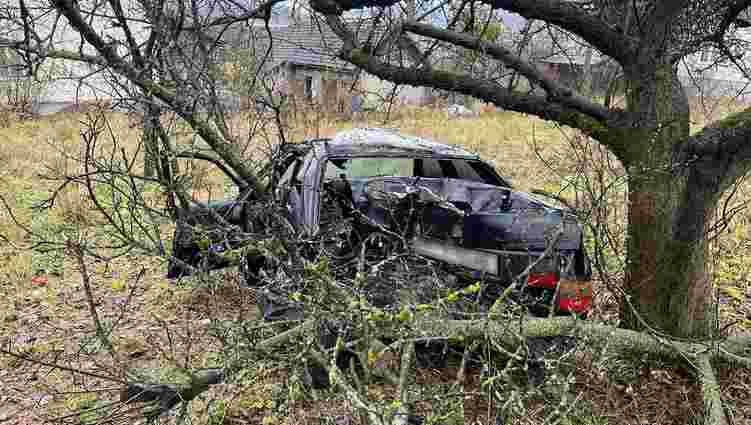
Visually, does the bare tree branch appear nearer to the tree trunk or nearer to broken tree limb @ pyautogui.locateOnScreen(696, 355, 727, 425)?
the tree trunk

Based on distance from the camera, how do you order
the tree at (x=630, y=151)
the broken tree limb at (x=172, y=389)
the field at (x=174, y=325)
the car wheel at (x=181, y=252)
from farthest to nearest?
the car wheel at (x=181, y=252) → the field at (x=174, y=325) → the tree at (x=630, y=151) → the broken tree limb at (x=172, y=389)

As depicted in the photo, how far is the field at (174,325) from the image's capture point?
11.0ft

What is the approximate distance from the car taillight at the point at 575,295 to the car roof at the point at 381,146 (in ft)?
6.63

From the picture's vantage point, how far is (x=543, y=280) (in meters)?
3.56

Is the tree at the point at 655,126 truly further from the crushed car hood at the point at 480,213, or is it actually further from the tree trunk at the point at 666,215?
the crushed car hood at the point at 480,213

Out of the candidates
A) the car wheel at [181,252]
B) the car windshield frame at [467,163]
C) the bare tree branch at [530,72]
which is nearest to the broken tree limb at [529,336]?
the bare tree branch at [530,72]

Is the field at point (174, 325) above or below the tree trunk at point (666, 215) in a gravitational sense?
below

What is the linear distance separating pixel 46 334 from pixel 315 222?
314cm

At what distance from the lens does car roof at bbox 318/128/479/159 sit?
4984mm

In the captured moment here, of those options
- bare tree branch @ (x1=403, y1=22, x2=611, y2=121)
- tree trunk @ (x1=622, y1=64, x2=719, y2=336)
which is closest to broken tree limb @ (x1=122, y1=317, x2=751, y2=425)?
tree trunk @ (x1=622, y1=64, x2=719, y2=336)

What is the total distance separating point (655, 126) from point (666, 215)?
0.59 m

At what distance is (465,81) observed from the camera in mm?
3762

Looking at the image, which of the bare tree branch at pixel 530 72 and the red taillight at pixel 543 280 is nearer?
the red taillight at pixel 543 280

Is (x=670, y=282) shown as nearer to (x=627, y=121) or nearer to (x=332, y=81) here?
(x=627, y=121)
